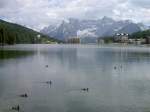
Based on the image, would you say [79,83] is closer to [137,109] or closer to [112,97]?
[112,97]

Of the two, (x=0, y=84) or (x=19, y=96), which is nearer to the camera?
(x=19, y=96)

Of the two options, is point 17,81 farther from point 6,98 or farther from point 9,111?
point 9,111

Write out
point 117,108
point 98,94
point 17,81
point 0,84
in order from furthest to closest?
1. point 17,81
2. point 0,84
3. point 98,94
4. point 117,108

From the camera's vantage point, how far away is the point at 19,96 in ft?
149

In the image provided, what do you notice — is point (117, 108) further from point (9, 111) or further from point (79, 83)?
point (79, 83)

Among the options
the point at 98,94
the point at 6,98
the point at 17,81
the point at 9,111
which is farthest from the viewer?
the point at 17,81

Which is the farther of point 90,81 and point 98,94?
point 90,81

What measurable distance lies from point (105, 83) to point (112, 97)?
13158 millimetres

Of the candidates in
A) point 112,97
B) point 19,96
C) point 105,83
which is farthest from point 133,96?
point 19,96

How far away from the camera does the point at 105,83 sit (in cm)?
5912

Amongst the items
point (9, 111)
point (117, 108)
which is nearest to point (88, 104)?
point (117, 108)

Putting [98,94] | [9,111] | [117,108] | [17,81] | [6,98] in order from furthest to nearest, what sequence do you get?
1. [17,81]
2. [98,94]
3. [6,98]
4. [117,108]
5. [9,111]

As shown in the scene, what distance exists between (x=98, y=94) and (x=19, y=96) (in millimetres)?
11804

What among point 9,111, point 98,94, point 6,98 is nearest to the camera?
point 9,111
